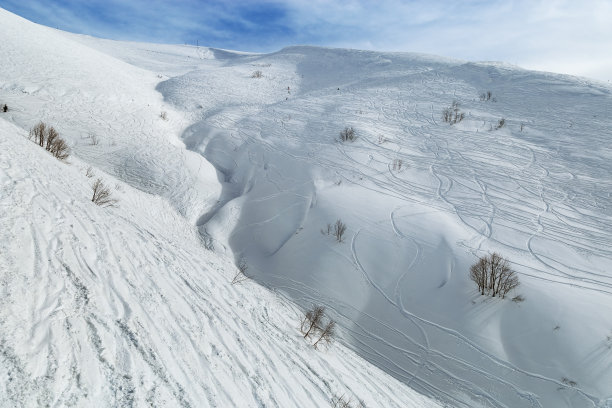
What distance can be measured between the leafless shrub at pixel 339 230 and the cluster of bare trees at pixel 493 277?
8.37 feet

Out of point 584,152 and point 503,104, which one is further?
point 503,104

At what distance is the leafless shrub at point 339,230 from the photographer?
22.0 ft

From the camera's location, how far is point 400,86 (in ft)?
55.3

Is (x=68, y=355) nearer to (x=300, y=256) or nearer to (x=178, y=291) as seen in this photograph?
(x=178, y=291)

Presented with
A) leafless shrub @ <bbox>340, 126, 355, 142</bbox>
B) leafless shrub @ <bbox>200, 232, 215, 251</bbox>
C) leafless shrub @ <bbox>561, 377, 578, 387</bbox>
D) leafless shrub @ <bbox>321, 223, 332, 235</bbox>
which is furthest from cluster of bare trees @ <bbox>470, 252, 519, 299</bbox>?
leafless shrub @ <bbox>340, 126, 355, 142</bbox>

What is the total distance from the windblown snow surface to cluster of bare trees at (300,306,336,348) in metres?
0.19

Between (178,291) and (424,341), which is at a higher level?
(178,291)

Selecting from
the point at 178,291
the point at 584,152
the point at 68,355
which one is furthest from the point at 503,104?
the point at 68,355

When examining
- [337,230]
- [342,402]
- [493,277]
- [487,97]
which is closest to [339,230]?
[337,230]

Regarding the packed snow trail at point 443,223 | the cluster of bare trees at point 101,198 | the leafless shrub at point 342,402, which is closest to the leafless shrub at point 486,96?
the packed snow trail at point 443,223

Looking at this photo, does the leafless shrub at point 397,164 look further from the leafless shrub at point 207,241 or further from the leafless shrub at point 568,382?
the leafless shrub at point 568,382

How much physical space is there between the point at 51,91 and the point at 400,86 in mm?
15960

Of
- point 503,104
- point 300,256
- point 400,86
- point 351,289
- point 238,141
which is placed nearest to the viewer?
point 351,289

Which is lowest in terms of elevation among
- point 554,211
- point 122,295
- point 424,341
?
point 424,341
